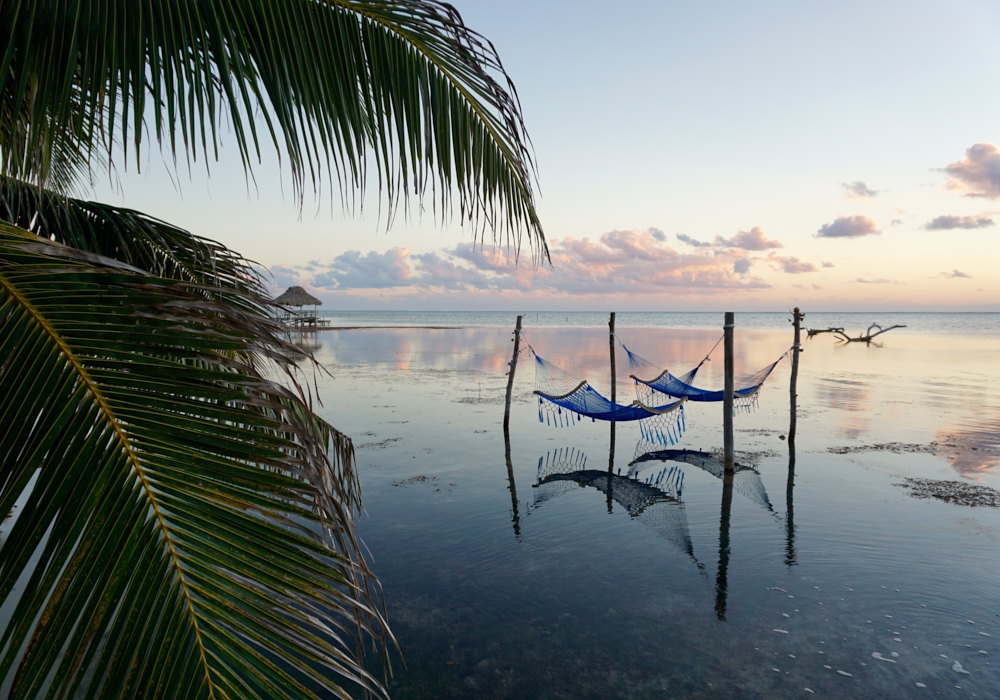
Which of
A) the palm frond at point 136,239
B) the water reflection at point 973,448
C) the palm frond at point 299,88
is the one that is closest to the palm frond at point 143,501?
the palm frond at point 299,88

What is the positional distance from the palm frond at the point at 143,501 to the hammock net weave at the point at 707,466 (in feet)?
20.3

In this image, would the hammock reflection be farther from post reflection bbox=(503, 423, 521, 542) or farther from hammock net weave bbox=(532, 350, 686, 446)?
hammock net weave bbox=(532, 350, 686, 446)

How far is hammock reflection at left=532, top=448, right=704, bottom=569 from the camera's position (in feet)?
18.6

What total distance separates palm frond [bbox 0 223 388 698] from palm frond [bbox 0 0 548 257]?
0.45 metres

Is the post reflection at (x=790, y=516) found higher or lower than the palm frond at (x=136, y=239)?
lower

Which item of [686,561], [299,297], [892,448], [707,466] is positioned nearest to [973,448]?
[892,448]

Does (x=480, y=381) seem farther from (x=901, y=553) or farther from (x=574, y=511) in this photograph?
(x=901, y=553)

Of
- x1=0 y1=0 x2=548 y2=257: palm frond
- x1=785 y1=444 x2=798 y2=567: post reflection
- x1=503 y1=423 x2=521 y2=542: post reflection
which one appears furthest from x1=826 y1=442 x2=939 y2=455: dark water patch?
x1=0 y1=0 x2=548 y2=257: palm frond

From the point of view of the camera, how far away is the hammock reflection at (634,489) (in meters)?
5.66

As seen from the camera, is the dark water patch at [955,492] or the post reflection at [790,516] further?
the dark water patch at [955,492]

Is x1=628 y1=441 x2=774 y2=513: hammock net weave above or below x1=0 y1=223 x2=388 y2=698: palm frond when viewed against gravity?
below

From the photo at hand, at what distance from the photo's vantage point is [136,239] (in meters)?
2.16

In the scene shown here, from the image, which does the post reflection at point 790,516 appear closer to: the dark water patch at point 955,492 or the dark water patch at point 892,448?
the dark water patch at point 892,448

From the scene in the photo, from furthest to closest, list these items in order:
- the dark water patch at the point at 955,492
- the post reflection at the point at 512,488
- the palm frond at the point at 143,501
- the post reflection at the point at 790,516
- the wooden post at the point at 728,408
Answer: the wooden post at the point at 728,408
the dark water patch at the point at 955,492
the post reflection at the point at 512,488
the post reflection at the point at 790,516
the palm frond at the point at 143,501
